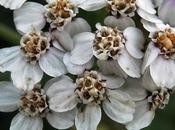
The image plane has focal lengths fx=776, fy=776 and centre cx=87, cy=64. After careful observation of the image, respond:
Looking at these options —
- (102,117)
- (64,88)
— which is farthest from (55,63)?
(102,117)

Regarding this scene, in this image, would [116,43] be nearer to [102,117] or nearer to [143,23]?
[143,23]

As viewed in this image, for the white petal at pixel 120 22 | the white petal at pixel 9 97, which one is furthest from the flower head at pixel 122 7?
the white petal at pixel 9 97

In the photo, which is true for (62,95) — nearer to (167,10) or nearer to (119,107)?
(119,107)

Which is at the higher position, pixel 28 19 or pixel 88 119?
pixel 28 19

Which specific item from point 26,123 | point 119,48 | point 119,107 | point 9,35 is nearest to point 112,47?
point 119,48

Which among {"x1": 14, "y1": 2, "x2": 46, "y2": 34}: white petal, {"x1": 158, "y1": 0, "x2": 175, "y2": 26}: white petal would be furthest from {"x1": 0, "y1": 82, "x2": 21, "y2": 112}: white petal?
{"x1": 158, "y1": 0, "x2": 175, "y2": 26}: white petal

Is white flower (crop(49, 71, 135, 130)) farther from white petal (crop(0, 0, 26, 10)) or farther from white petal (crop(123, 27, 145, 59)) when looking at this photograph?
white petal (crop(0, 0, 26, 10))
